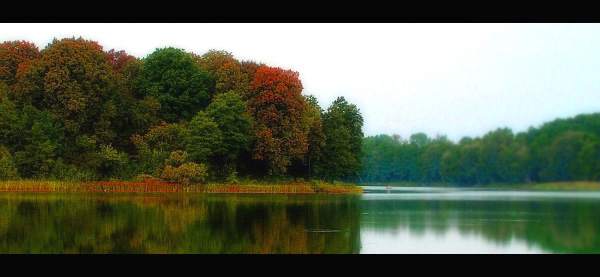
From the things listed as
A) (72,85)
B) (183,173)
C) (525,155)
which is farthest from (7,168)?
(525,155)

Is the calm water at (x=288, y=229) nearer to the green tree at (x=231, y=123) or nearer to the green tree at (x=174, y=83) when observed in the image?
the green tree at (x=231, y=123)

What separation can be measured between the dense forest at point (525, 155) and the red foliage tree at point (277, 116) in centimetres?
2362

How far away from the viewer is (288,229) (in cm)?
2284

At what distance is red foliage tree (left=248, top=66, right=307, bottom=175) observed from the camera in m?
54.8

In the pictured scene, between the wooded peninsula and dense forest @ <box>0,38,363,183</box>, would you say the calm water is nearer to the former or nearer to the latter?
the wooded peninsula

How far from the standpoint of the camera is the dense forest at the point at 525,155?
1977 centimetres

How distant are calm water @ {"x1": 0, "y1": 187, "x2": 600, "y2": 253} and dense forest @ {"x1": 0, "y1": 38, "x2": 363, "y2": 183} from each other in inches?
810

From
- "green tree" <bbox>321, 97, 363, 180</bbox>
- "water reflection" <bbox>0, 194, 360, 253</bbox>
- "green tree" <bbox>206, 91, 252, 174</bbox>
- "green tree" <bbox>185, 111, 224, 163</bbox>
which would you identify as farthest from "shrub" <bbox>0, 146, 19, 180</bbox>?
"green tree" <bbox>321, 97, 363, 180</bbox>

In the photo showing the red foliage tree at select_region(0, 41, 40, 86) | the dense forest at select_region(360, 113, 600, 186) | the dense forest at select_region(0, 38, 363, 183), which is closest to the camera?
the dense forest at select_region(360, 113, 600, 186)

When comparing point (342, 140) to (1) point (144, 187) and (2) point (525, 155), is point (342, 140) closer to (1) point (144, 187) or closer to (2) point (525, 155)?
(1) point (144, 187)

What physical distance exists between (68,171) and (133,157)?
22.6ft
